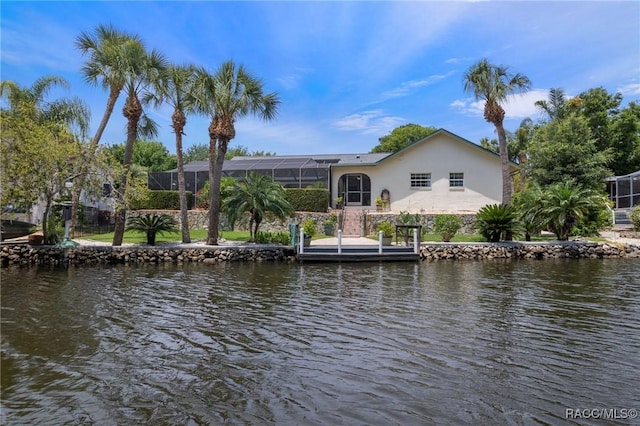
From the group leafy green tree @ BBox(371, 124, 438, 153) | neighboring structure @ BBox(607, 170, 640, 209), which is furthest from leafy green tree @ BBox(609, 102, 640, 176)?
leafy green tree @ BBox(371, 124, 438, 153)

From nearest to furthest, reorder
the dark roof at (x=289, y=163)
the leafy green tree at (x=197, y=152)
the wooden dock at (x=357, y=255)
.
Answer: the wooden dock at (x=357, y=255)
the dark roof at (x=289, y=163)
the leafy green tree at (x=197, y=152)

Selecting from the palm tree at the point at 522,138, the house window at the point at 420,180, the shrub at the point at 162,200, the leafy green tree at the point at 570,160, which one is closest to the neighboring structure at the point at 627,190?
the leafy green tree at the point at 570,160

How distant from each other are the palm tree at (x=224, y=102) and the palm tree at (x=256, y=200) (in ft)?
2.93

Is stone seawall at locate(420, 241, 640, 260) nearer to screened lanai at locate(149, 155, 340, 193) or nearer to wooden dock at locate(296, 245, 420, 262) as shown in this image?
wooden dock at locate(296, 245, 420, 262)

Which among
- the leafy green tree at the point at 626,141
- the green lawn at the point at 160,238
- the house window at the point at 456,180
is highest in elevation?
the leafy green tree at the point at 626,141

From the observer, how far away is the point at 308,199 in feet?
93.7

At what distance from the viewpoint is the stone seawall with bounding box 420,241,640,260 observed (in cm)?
1964

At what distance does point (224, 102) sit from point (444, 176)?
16.6 m

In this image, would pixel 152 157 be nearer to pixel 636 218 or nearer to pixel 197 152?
pixel 197 152

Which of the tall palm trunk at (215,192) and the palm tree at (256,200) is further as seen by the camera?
the palm tree at (256,200)

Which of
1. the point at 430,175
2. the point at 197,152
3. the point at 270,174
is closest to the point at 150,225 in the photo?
the point at 270,174

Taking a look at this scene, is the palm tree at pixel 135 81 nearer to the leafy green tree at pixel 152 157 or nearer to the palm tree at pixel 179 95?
the palm tree at pixel 179 95

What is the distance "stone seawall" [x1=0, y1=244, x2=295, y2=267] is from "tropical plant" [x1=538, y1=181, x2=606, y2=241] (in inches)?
488

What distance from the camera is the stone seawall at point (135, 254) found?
17.2 m
